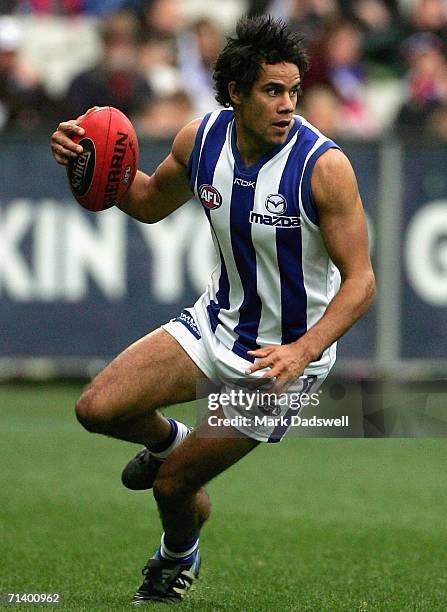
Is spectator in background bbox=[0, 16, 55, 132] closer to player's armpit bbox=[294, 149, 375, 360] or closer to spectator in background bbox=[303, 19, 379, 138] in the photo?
spectator in background bbox=[303, 19, 379, 138]

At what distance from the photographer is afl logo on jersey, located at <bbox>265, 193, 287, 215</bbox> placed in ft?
18.5

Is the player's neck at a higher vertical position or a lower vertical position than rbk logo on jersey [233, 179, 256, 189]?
higher

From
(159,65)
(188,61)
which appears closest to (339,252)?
(159,65)

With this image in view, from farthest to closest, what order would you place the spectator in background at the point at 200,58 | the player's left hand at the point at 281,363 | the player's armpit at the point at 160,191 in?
the spectator in background at the point at 200,58, the player's armpit at the point at 160,191, the player's left hand at the point at 281,363

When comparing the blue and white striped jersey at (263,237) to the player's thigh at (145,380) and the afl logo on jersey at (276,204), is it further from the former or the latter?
the player's thigh at (145,380)

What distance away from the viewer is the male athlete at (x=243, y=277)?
5504mm

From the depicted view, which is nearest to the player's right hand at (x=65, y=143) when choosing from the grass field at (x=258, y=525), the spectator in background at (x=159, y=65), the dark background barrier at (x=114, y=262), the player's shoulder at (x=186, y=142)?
the player's shoulder at (x=186, y=142)

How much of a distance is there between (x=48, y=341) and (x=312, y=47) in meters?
4.24

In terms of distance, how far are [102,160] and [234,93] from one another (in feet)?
2.09

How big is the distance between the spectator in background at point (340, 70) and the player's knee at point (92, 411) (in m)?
8.30

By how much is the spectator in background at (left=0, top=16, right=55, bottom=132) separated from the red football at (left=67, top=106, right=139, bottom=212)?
258 inches

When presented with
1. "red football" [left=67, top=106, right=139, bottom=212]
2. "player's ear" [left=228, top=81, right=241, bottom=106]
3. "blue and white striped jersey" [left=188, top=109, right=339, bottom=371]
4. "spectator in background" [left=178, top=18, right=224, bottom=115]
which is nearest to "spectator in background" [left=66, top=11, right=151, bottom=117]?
"spectator in background" [left=178, top=18, right=224, bottom=115]

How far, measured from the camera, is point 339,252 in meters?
5.48

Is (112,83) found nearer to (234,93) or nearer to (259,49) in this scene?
(234,93)
